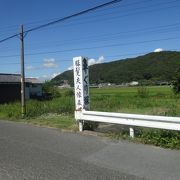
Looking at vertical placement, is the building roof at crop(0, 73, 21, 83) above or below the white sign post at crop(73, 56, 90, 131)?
above

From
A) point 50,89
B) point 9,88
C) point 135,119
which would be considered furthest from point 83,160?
point 50,89

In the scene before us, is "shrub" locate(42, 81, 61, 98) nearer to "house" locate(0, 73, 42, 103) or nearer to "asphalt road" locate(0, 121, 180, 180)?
"house" locate(0, 73, 42, 103)

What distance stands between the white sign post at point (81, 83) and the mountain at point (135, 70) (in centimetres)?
4895

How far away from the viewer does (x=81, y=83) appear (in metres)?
11.4

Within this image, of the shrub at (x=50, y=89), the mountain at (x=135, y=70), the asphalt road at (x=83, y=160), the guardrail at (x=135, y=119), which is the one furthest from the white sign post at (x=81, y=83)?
the mountain at (x=135, y=70)

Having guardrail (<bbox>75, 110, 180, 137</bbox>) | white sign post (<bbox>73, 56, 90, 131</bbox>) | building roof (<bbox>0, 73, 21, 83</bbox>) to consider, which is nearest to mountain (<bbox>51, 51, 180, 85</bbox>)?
building roof (<bbox>0, 73, 21, 83</bbox>)

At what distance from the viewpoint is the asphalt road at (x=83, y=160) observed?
583 centimetres

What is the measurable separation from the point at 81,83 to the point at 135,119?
305cm

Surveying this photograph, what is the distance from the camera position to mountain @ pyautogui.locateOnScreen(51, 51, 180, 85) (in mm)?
67438

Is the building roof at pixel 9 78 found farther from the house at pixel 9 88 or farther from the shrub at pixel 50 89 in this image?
the shrub at pixel 50 89

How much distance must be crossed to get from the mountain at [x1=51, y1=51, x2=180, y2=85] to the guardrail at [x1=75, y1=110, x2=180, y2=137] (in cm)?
4986

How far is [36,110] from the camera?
19156 mm

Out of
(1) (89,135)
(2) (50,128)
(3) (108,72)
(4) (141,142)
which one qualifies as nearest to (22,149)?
(1) (89,135)

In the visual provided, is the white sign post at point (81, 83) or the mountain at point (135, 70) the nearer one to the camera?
the white sign post at point (81, 83)
